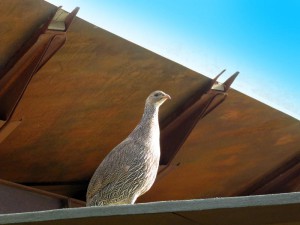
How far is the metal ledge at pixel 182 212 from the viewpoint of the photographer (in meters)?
3.75

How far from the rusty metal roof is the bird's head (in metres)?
0.17

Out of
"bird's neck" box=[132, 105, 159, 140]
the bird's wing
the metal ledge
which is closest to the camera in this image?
the metal ledge

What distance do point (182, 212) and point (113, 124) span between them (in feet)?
16.7

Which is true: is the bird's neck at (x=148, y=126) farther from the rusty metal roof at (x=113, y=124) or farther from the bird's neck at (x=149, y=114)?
the rusty metal roof at (x=113, y=124)

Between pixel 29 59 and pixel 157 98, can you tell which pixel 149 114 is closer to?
pixel 157 98

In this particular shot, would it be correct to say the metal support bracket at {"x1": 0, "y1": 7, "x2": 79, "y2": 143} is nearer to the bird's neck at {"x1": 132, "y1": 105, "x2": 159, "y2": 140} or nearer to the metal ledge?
the bird's neck at {"x1": 132, "y1": 105, "x2": 159, "y2": 140}

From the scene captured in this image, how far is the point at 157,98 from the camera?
827cm

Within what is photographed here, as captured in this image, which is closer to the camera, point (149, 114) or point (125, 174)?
point (125, 174)

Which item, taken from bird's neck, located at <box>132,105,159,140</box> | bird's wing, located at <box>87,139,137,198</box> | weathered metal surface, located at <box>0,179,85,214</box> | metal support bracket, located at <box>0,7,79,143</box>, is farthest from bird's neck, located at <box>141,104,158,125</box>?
weathered metal surface, located at <box>0,179,85,214</box>

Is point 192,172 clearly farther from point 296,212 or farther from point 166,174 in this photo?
point 296,212

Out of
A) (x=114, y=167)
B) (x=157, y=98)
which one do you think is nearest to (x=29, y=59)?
(x=114, y=167)

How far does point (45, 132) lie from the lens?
8.45 m

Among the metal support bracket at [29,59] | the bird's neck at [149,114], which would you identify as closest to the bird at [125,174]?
the bird's neck at [149,114]

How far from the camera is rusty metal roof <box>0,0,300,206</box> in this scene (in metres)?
7.64
